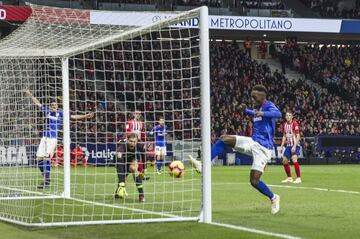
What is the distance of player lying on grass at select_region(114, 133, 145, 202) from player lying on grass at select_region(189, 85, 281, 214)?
2.51 metres

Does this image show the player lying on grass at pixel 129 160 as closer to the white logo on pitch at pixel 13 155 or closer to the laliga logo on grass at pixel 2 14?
the white logo on pitch at pixel 13 155

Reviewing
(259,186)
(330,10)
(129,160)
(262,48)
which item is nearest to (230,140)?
(259,186)

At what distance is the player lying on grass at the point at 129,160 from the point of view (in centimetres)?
1438

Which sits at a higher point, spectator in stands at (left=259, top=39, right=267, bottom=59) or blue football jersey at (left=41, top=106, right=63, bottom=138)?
spectator in stands at (left=259, top=39, right=267, bottom=59)

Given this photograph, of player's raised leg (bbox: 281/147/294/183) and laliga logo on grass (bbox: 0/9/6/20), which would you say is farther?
laliga logo on grass (bbox: 0/9/6/20)

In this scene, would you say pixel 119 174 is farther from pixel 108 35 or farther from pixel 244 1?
pixel 244 1

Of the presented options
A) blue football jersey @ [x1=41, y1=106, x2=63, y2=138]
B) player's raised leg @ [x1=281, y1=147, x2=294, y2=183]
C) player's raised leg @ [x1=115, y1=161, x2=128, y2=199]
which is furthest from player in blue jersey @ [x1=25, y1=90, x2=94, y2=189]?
player's raised leg @ [x1=281, y1=147, x2=294, y2=183]

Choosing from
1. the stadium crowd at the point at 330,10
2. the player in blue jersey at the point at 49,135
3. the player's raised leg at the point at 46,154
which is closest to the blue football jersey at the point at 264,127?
the player in blue jersey at the point at 49,135

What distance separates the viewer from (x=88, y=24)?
12.9 metres

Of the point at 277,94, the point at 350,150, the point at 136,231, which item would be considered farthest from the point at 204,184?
the point at 277,94

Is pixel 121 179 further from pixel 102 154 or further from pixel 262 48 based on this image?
pixel 262 48

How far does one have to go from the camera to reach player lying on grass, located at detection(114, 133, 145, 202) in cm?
1438

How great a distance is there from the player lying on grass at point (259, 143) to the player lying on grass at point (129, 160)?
2.51 meters

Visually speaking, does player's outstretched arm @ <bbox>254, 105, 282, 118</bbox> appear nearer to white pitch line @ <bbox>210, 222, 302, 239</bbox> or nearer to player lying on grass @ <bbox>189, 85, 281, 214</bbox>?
player lying on grass @ <bbox>189, 85, 281, 214</bbox>
